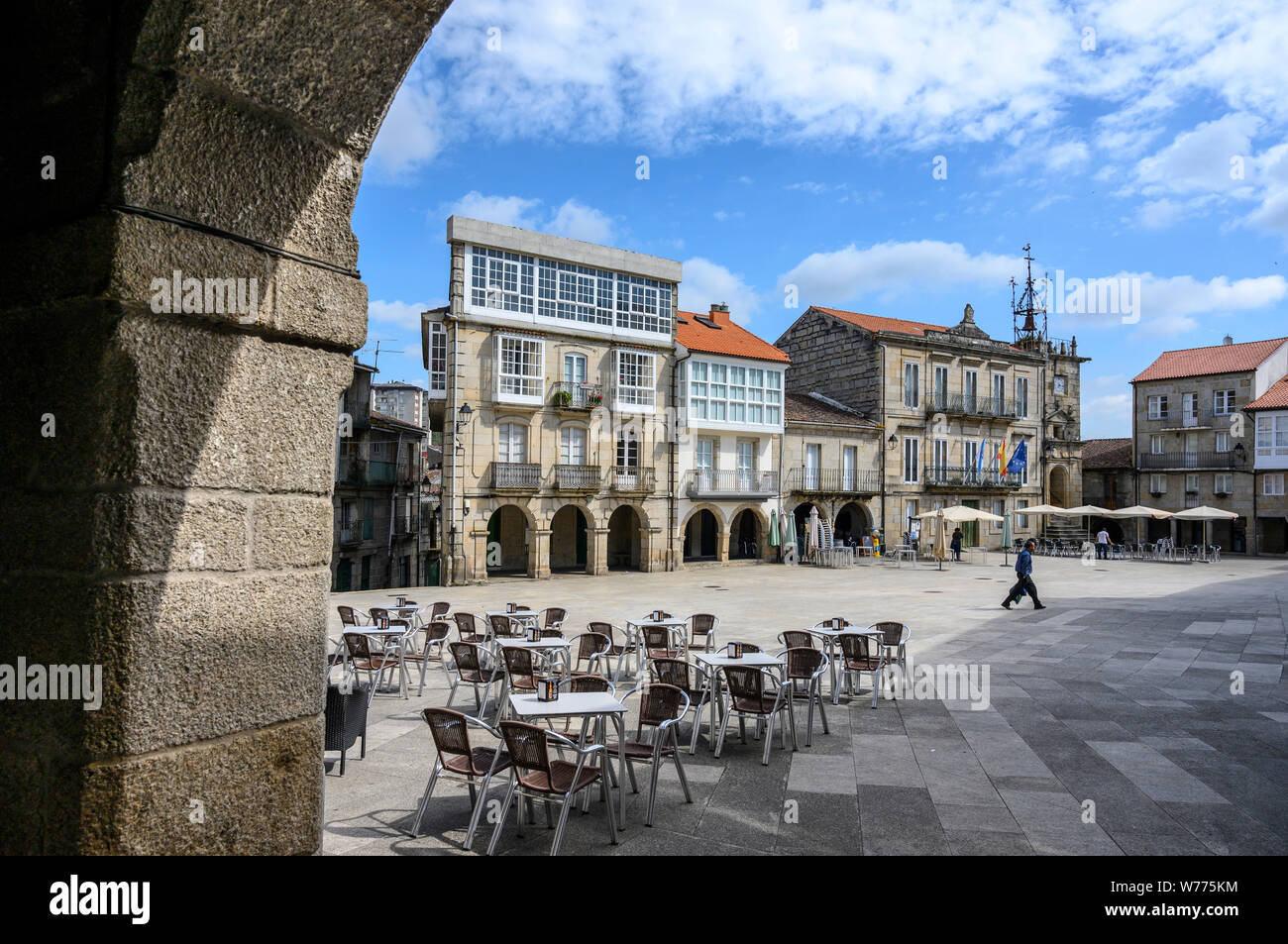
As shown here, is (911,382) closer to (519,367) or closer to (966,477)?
(966,477)

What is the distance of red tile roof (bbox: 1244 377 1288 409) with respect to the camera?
1495 inches

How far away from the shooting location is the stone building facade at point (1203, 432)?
128 feet

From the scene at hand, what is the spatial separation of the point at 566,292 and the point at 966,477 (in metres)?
21.1

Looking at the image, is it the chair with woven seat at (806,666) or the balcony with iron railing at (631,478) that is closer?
the chair with woven seat at (806,666)

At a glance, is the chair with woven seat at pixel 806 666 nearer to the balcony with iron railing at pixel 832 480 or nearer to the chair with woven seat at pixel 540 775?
the chair with woven seat at pixel 540 775

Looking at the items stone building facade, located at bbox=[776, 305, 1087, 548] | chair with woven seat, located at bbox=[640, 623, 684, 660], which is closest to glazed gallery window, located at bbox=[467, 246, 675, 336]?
stone building facade, located at bbox=[776, 305, 1087, 548]

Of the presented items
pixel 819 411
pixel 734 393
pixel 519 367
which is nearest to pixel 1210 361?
pixel 819 411

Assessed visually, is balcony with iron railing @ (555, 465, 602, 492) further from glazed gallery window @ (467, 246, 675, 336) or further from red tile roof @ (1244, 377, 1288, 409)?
red tile roof @ (1244, 377, 1288, 409)

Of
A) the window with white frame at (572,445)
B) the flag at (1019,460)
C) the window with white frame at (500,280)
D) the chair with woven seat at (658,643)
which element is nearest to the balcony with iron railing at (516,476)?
the window with white frame at (572,445)

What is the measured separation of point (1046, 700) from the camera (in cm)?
829

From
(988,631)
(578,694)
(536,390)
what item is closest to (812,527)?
(536,390)

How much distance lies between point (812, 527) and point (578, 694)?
24.4m

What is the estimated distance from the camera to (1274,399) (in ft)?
126

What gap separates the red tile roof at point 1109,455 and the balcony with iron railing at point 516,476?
35.8 meters
